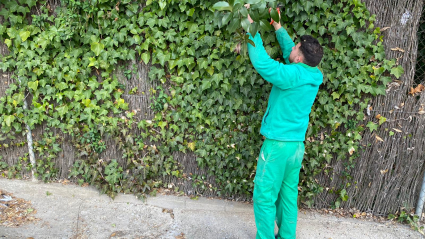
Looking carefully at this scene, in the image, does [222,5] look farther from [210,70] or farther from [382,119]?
[382,119]

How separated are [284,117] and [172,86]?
1361 millimetres

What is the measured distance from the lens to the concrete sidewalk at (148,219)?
3.14m

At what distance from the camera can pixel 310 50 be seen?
8.57ft

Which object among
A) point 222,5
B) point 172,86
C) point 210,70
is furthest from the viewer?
point 172,86

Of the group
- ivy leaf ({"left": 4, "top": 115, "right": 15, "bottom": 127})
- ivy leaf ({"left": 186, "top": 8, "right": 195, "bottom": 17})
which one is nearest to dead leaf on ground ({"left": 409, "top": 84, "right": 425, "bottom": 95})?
ivy leaf ({"left": 186, "top": 8, "right": 195, "bottom": 17})

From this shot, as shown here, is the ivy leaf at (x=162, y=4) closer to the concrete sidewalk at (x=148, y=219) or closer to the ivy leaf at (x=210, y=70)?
the ivy leaf at (x=210, y=70)

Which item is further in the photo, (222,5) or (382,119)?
(382,119)

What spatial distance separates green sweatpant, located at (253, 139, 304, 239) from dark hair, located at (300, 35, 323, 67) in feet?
2.47

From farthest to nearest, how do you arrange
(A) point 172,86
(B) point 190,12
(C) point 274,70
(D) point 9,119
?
(D) point 9,119, (A) point 172,86, (B) point 190,12, (C) point 274,70

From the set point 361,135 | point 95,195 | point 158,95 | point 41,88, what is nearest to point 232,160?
point 158,95

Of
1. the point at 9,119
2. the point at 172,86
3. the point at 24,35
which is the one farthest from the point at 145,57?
the point at 9,119

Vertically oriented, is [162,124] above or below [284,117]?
below

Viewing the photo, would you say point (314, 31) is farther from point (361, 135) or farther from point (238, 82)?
point (361, 135)

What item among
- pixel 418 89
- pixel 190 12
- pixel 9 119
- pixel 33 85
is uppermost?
pixel 190 12
